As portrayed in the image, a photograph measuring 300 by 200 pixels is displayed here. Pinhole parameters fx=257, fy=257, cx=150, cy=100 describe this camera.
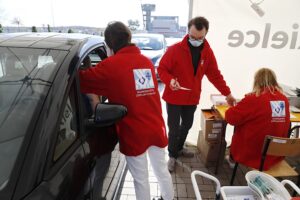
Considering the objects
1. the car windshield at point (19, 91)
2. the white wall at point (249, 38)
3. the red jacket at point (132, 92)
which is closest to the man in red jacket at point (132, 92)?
the red jacket at point (132, 92)

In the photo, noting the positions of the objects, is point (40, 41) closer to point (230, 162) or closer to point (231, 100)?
point (231, 100)

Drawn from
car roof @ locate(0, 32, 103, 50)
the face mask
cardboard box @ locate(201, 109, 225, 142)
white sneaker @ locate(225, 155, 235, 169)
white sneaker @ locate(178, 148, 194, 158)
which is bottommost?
white sneaker @ locate(225, 155, 235, 169)

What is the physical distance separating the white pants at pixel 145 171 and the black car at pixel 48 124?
231 mm

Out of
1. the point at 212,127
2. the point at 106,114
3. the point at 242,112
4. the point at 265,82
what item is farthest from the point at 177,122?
the point at 106,114

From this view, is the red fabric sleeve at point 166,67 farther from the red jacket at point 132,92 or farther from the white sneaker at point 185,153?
the white sneaker at point 185,153

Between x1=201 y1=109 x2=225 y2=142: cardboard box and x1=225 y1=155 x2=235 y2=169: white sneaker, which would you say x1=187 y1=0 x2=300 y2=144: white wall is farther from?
x1=225 y1=155 x2=235 y2=169: white sneaker

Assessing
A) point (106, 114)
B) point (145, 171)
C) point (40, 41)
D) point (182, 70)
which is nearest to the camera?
point (106, 114)

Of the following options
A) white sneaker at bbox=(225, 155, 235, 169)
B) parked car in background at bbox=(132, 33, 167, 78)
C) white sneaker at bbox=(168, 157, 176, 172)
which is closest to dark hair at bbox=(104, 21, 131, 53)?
white sneaker at bbox=(168, 157, 176, 172)

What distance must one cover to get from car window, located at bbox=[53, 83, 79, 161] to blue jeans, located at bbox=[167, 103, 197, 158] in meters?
1.63

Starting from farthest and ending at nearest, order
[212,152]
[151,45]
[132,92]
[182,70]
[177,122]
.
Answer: [151,45], [212,152], [177,122], [182,70], [132,92]

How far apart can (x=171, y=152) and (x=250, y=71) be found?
1525 mm

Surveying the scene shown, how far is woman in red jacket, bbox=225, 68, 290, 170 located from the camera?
2236 millimetres

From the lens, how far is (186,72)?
2791mm

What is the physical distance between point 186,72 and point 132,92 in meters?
1.22
